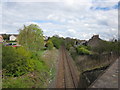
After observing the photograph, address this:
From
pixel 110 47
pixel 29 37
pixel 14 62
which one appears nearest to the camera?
pixel 14 62

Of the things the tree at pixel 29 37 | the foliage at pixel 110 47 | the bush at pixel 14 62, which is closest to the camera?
the bush at pixel 14 62

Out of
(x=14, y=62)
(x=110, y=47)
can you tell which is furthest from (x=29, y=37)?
(x=110, y=47)

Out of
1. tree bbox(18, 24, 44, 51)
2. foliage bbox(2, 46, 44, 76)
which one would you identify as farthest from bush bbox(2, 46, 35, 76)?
tree bbox(18, 24, 44, 51)

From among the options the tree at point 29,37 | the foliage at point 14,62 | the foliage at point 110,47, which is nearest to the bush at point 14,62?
the foliage at point 14,62

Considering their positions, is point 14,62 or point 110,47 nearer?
point 14,62

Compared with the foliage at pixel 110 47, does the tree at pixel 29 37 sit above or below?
above

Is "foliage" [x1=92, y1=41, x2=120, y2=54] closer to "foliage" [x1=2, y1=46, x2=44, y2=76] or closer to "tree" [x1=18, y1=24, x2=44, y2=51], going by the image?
"foliage" [x1=2, y1=46, x2=44, y2=76]

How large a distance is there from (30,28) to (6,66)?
9.92 meters

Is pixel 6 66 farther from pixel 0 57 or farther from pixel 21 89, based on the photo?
pixel 21 89

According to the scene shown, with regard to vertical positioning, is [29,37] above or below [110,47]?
above

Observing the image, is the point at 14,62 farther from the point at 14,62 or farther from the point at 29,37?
the point at 29,37

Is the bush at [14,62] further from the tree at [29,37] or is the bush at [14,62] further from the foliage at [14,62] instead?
the tree at [29,37]

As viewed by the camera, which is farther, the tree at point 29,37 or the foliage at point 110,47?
the tree at point 29,37

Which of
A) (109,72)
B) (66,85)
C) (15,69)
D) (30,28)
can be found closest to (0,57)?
(15,69)
